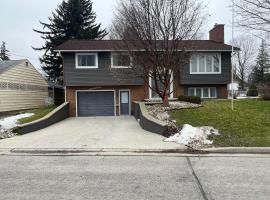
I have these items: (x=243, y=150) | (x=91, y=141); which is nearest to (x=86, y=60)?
(x=91, y=141)

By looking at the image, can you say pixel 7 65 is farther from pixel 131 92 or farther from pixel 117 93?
pixel 131 92

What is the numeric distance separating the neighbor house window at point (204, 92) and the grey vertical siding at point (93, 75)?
15.4ft

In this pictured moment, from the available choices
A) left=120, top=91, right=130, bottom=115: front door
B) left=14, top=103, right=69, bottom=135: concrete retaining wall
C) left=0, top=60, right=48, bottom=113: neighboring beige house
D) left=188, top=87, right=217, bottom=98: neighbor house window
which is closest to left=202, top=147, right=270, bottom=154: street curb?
left=14, top=103, right=69, bottom=135: concrete retaining wall

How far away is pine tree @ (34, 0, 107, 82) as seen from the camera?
50.0 meters

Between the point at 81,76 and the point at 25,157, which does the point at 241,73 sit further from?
the point at 25,157

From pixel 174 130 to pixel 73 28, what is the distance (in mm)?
37052

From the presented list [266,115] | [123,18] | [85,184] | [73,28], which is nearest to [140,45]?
[123,18]

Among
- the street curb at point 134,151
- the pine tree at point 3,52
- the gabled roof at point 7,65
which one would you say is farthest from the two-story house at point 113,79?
the pine tree at point 3,52

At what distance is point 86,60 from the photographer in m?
31.4

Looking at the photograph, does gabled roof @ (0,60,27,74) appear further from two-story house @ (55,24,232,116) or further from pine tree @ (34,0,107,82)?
pine tree @ (34,0,107,82)

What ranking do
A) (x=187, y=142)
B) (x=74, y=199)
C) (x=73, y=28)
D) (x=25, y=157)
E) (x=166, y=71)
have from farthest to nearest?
(x=73, y=28)
(x=166, y=71)
(x=187, y=142)
(x=25, y=157)
(x=74, y=199)

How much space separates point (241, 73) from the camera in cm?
7462

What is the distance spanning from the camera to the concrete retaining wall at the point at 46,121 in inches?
710

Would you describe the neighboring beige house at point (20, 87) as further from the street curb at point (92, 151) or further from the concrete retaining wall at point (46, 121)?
the street curb at point (92, 151)
